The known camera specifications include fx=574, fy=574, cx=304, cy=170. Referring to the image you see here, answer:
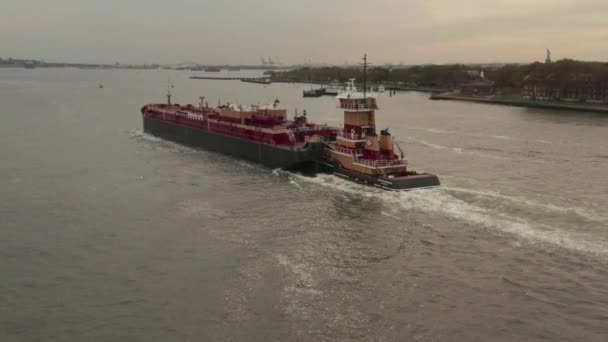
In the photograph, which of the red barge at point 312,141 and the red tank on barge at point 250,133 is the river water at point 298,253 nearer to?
the red barge at point 312,141

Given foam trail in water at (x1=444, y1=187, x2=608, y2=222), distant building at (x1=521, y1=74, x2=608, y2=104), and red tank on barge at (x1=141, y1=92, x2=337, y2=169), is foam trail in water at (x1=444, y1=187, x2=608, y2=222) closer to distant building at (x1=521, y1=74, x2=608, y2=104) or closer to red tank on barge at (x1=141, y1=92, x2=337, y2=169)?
red tank on barge at (x1=141, y1=92, x2=337, y2=169)

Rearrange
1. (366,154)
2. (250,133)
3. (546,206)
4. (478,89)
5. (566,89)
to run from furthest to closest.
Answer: (478,89), (566,89), (250,133), (366,154), (546,206)

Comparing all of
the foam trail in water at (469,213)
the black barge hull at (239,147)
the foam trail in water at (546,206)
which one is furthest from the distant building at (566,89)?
the foam trail in water at (469,213)

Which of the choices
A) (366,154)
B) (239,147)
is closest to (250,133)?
(239,147)

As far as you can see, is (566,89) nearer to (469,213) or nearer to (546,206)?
(546,206)

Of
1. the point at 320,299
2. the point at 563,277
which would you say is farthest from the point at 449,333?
the point at 563,277

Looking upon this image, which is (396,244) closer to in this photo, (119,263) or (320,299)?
(320,299)

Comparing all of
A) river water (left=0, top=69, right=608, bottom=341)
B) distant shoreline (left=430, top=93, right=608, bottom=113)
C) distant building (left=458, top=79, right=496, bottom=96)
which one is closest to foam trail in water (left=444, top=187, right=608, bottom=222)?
river water (left=0, top=69, right=608, bottom=341)
